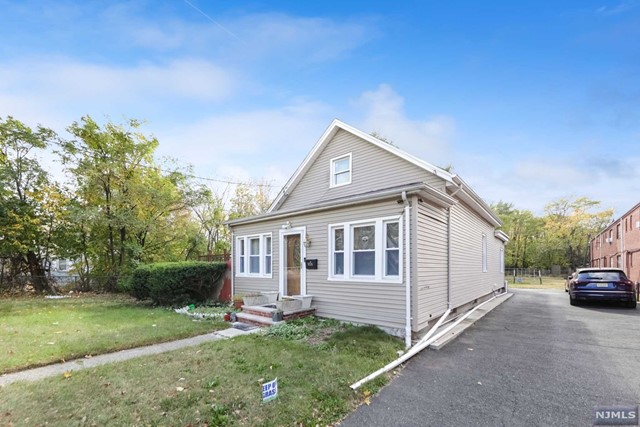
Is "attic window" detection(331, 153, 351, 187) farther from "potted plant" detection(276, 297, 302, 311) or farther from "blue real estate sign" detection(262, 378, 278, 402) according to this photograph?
"blue real estate sign" detection(262, 378, 278, 402)

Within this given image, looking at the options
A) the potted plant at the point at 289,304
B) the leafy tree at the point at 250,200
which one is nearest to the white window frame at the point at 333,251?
the potted plant at the point at 289,304

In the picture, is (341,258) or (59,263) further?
(59,263)

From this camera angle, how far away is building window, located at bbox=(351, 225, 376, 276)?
7.15 meters

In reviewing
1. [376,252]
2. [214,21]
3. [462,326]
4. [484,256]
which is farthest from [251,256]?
[484,256]

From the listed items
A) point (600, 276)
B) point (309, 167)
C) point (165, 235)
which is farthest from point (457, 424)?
point (165, 235)

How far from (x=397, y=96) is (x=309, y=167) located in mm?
4871

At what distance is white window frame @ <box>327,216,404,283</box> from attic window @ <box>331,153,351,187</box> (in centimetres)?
303

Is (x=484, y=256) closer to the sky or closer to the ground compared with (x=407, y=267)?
closer to the ground

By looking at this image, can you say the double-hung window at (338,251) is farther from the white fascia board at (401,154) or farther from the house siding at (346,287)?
the white fascia board at (401,154)

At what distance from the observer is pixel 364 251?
23.9 feet

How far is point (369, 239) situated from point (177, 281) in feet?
22.1

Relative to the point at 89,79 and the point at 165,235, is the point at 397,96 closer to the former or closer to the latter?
the point at 89,79

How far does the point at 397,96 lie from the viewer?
1287 centimetres

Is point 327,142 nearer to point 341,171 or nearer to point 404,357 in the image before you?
point 341,171
